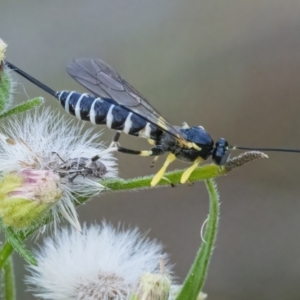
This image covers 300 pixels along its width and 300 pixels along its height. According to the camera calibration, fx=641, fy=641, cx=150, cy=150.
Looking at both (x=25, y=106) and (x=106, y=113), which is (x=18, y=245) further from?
(x=106, y=113)

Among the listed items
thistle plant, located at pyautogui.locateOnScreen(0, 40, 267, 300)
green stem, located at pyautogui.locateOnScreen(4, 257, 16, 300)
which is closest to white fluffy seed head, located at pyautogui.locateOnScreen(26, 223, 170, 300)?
thistle plant, located at pyautogui.locateOnScreen(0, 40, 267, 300)

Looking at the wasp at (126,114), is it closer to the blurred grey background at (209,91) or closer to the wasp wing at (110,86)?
the wasp wing at (110,86)

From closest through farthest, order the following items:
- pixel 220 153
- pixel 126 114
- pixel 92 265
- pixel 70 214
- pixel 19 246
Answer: pixel 19 246, pixel 70 214, pixel 220 153, pixel 126 114, pixel 92 265

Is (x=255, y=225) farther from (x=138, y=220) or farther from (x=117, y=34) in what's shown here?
(x=117, y=34)

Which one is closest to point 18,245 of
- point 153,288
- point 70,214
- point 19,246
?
point 19,246

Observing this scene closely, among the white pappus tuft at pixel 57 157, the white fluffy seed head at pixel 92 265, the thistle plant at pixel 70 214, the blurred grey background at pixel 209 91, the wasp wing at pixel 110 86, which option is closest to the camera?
the thistle plant at pixel 70 214

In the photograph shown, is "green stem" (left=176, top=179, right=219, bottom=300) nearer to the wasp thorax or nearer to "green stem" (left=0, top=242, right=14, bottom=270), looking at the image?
the wasp thorax

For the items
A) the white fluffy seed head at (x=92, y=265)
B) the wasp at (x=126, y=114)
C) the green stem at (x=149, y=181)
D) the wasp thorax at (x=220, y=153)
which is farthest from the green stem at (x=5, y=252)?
the wasp thorax at (x=220, y=153)
